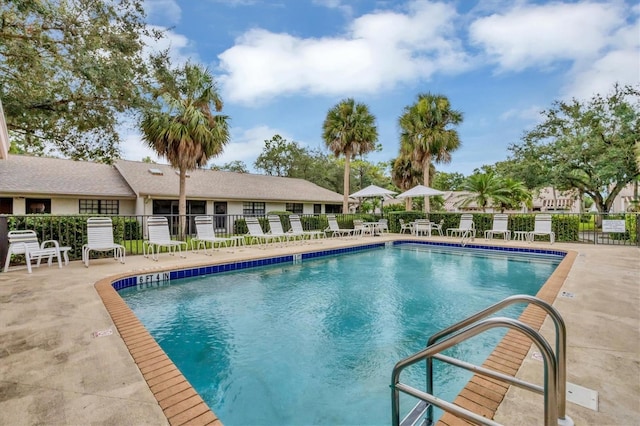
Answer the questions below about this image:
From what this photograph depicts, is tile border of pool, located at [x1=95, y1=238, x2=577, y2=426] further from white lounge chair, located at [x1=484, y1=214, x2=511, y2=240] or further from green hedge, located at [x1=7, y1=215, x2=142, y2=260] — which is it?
white lounge chair, located at [x1=484, y1=214, x2=511, y2=240]

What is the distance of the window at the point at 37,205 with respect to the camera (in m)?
15.3

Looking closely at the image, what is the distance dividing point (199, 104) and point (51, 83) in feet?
18.9

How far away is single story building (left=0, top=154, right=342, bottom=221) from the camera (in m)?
15.1

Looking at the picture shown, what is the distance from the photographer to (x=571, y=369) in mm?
2668

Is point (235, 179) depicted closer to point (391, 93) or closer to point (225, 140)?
point (225, 140)

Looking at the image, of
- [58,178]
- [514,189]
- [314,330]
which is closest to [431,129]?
[514,189]

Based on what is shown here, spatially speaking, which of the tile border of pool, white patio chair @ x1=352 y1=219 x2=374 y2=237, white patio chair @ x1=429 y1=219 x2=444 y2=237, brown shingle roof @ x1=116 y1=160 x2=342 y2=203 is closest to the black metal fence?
white patio chair @ x1=429 y1=219 x2=444 y2=237

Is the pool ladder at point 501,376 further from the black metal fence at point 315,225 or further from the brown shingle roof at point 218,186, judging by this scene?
the brown shingle roof at point 218,186

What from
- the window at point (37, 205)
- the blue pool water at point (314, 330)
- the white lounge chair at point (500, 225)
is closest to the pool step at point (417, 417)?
the blue pool water at point (314, 330)

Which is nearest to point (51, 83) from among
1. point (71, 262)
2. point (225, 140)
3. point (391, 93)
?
point (71, 262)

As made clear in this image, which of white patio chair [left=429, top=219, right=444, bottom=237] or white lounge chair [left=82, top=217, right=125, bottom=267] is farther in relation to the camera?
white patio chair [left=429, top=219, right=444, bottom=237]

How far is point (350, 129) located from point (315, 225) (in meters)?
6.11

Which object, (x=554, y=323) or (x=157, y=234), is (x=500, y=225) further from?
(x=554, y=323)

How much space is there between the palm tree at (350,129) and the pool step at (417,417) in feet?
57.0
